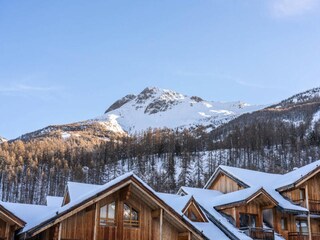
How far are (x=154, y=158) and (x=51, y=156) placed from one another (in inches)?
1071

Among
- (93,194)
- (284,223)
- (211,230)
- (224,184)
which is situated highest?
(224,184)

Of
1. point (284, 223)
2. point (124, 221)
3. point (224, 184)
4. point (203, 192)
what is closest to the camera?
point (124, 221)

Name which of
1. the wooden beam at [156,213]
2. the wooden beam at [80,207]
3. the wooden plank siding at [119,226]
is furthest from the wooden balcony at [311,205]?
the wooden beam at [80,207]

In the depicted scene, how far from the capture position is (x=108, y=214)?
20406mm

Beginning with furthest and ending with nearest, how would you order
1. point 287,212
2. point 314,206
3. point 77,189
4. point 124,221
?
point 314,206 < point 287,212 < point 77,189 < point 124,221

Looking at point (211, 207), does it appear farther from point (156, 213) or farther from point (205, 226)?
point (156, 213)

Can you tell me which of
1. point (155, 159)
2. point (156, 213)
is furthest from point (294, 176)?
point (155, 159)

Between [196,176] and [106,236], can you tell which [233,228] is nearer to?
[106,236]

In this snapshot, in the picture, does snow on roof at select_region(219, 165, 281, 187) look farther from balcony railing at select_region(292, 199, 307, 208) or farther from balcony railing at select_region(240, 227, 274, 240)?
balcony railing at select_region(240, 227, 274, 240)

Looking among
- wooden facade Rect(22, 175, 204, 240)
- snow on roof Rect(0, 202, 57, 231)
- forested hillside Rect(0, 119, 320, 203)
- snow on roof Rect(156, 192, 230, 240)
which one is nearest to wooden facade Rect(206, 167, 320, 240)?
snow on roof Rect(156, 192, 230, 240)

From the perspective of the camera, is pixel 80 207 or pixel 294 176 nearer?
pixel 80 207

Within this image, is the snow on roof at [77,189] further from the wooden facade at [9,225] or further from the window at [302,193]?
the window at [302,193]

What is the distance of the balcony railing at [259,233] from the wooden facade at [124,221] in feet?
26.1

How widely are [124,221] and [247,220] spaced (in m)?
12.6
